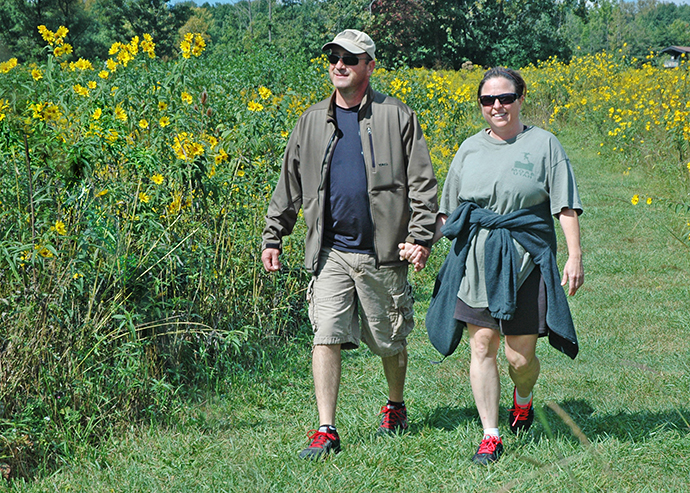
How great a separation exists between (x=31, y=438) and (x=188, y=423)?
75cm

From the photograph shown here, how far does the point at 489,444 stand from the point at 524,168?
1.23 metres

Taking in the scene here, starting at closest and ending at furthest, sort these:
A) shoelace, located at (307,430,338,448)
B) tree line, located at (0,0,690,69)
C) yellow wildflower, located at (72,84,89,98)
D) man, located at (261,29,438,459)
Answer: shoelace, located at (307,430,338,448), man, located at (261,29,438,459), yellow wildflower, located at (72,84,89,98), tree line, located at (0,0,690,69)

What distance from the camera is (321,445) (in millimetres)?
3338

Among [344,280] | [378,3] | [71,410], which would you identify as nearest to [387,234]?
[344,280]

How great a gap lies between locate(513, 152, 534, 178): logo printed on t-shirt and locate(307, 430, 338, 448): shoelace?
146 centimetres

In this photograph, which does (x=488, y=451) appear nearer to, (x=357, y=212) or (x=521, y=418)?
(x=521, y=418)

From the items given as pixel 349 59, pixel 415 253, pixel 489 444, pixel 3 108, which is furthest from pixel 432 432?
pixel 3 108

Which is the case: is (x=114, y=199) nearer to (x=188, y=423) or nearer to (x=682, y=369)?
(x=188, y=423)

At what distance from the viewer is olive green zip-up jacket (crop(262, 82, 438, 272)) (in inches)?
135

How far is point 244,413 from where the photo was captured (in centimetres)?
402

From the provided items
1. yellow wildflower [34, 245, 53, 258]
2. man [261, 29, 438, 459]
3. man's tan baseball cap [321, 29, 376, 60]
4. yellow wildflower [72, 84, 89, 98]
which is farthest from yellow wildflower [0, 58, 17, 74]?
man's tan baseball cap [321, 29, 376, 60]

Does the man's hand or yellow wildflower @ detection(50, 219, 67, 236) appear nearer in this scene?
yellow wildflower @ detection(50, 219, 67, 236)

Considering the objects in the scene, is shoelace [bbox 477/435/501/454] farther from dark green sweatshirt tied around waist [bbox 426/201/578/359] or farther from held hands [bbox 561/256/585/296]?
held hands [bbox 561/256/585/296]

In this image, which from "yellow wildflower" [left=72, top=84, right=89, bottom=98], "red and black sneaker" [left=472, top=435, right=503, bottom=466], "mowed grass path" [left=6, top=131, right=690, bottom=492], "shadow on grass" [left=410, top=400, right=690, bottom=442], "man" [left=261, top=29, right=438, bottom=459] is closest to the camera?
"mowed grass path" [left=6, top=131, right=690, bottom=492]
